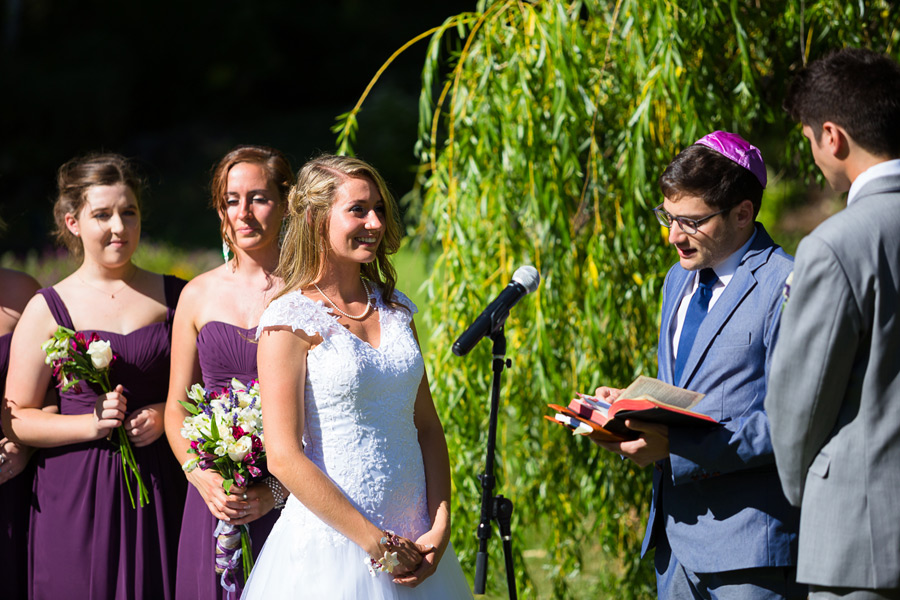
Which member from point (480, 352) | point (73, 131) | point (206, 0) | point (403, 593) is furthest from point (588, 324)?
point (206, 0)

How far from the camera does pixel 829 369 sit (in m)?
2.20

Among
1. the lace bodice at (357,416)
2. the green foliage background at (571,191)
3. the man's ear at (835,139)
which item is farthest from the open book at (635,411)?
the green foliage background at (571,191)

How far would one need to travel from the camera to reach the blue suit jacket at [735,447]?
2.61 meters

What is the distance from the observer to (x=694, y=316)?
9.53ft

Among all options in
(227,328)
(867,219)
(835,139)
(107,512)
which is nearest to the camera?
(867,219)

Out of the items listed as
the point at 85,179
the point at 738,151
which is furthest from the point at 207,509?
the point at 738,151

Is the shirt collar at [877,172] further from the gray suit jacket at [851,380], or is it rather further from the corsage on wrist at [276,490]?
the corsage on wrist at [276,490]

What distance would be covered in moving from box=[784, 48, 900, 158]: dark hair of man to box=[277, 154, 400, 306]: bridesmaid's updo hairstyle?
1347 mm

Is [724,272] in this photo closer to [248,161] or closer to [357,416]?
[357,416]

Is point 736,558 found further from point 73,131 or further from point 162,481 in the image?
point 73,131

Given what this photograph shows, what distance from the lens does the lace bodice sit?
280 centimetres

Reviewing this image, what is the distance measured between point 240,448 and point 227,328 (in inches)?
21.5

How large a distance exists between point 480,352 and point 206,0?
2549cm

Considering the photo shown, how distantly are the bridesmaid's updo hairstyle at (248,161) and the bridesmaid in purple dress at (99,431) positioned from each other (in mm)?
420
